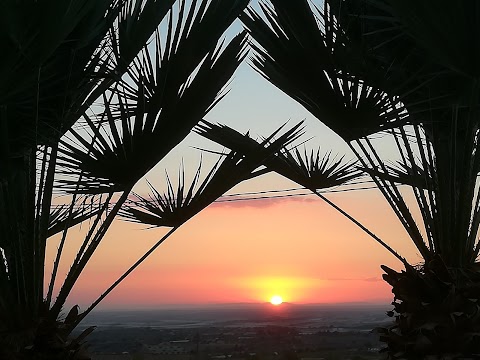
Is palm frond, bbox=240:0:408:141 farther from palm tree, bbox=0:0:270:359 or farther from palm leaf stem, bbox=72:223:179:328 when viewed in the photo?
palm leaf stem, bbox=72:223:179:328

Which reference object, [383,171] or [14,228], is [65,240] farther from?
[383,171]

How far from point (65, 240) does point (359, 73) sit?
202 cm

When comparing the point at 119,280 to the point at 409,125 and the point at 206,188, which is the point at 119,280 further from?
the point at 409,125

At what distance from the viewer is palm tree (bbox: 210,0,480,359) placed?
3434 millimetres

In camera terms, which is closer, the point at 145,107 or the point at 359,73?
the point at 145,107

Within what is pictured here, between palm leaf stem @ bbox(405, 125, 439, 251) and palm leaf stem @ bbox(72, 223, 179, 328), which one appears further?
palm leaf stem @ bbox(405, 125, 439, 251)

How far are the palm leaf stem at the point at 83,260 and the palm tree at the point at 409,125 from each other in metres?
1.36

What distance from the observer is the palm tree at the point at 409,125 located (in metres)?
3.43

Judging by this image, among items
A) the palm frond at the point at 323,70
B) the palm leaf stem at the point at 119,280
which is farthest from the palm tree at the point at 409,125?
the palm leaf stem at the point at 119,280

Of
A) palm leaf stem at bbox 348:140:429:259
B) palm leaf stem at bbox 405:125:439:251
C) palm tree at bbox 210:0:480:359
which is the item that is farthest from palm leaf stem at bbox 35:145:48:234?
palm leaf stem at bbox 405:125:439:251

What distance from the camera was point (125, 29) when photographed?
3223 mm

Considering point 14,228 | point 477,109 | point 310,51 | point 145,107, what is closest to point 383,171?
point 477,109

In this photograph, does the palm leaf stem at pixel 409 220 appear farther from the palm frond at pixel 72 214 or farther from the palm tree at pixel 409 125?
the palm frond at pixel 72 214

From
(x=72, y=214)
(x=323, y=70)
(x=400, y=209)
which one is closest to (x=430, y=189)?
(x=400, y=209)
